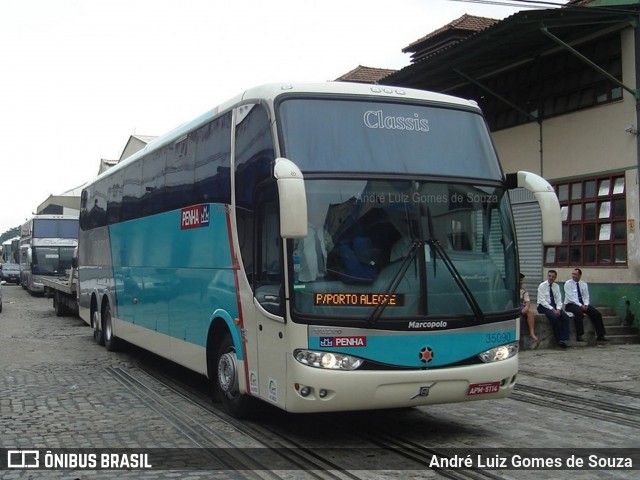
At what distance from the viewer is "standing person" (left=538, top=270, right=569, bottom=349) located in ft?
51.1

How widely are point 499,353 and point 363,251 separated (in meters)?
1.72

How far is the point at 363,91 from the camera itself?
7680mm

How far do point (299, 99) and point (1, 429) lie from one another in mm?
4499

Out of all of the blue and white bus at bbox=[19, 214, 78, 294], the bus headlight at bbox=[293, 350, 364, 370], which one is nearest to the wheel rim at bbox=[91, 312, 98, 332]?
the bus headlight at bbox=[293, 350, 364, 370]

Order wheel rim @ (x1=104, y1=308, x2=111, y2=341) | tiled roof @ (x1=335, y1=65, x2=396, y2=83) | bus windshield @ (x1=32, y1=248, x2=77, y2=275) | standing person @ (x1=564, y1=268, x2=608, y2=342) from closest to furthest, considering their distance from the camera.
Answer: wheel rim @ (x1=104, y1=308, x2=111, y2=341), standing person @ (x1=564, y1=268, x2=608, y2=342), tiled roof @ (x1=335, y1=65, x2=396, y2=83), bus windshield @ (x1=32, y1=248, x2=77, y2=275)

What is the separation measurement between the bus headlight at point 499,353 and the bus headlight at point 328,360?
1318mm

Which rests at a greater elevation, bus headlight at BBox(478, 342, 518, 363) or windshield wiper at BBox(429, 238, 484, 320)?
windshield wiper at BBox(429, 238, 484, 320)

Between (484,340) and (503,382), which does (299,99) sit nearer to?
(484,340)

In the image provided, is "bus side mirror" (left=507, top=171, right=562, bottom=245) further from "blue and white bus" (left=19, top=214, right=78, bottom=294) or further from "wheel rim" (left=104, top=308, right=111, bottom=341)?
"blue and white bus" (left=19, top=214, right=78, bottom=294)

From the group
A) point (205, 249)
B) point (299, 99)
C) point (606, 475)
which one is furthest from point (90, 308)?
point (606, 475)

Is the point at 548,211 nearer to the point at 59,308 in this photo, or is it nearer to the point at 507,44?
the point at 507,44

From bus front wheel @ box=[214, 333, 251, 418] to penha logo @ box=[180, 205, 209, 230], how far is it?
1.47 meters

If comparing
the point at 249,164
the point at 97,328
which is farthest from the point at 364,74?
the point at 249,164

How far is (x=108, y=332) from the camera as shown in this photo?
15406 mm
